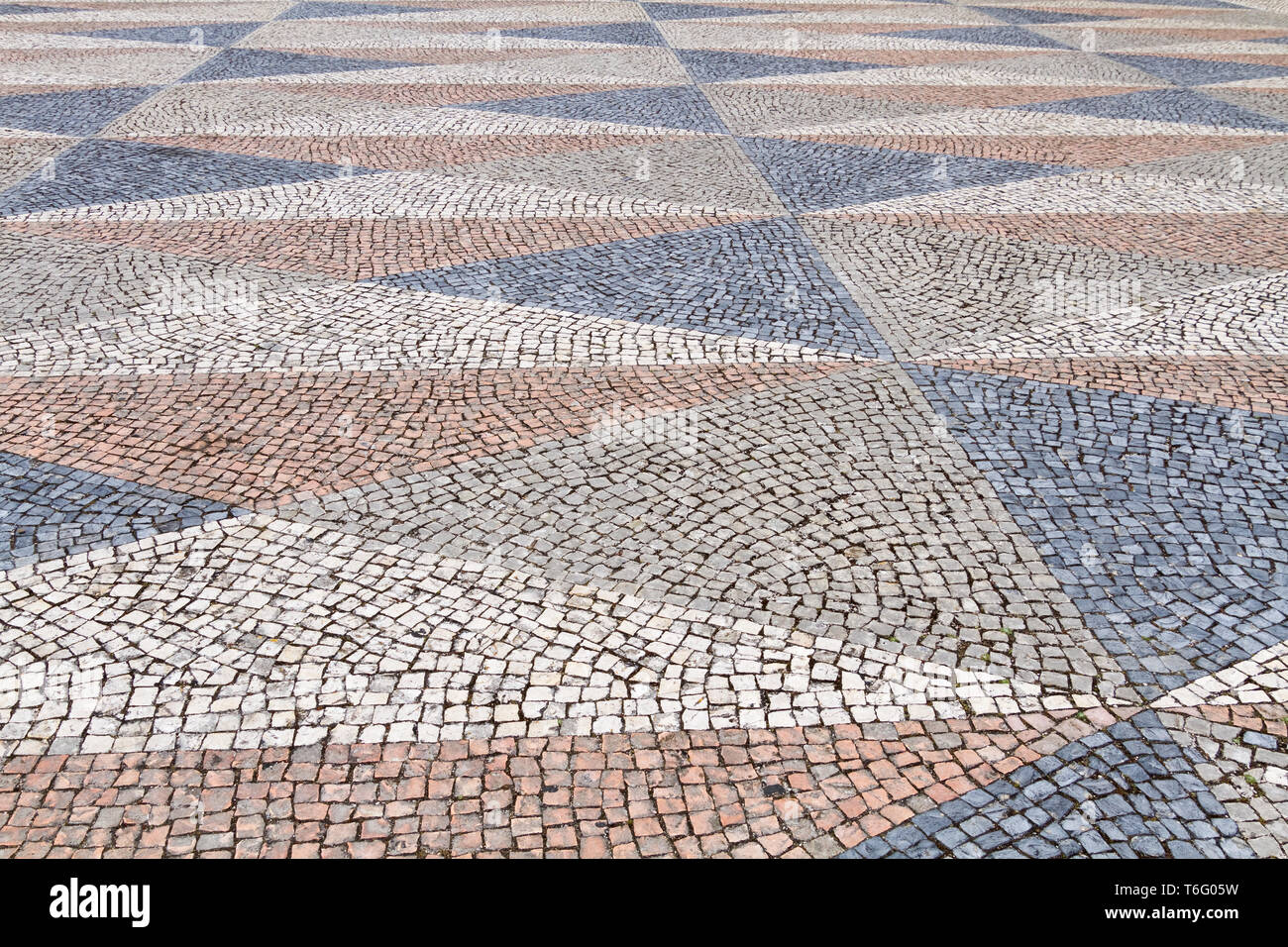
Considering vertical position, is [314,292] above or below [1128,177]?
below

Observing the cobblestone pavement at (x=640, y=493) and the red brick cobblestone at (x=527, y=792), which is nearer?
the red brick cobblestone at (x=527, y=792)

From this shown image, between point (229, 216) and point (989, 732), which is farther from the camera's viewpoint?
point (229, 216)

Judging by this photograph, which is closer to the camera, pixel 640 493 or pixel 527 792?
pixel 527 792

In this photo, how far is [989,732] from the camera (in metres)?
4.25

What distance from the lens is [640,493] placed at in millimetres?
5707

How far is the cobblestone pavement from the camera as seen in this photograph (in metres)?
4.01

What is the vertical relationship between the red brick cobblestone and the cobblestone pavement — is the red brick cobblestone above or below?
below

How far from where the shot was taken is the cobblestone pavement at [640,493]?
401cm

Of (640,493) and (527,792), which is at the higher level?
(640,493)

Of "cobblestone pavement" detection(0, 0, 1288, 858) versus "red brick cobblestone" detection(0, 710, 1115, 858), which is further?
"cobblestone pavement" detection(0, 0, 1288, 858)

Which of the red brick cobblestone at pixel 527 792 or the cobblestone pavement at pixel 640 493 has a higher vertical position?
the cobblestone pavement at pixel 640 493

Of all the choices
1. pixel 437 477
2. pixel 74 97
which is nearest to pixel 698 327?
pixel 437 477
